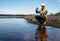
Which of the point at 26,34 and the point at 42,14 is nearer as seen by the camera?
the point at 26,34

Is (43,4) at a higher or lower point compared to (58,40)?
higher

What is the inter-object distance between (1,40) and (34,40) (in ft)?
6.42

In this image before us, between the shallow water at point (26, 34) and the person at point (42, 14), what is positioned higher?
the person at point (42, 14)

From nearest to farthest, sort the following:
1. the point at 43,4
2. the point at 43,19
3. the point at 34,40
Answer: the point at 34,40
the point at 43,4
the point at 43,19

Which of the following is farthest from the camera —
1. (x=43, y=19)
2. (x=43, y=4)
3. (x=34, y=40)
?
(x=43, y=19)

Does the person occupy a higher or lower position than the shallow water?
higher

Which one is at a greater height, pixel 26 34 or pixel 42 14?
pixel 42 14

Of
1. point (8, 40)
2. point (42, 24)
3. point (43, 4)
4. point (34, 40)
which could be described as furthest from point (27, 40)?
point (42, 24)

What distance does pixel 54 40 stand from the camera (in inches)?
446

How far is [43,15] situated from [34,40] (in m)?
9.28

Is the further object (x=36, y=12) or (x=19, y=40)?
(x=36, y=12)

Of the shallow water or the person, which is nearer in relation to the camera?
the shallow water

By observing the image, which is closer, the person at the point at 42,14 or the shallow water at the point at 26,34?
the shallow water at the point at 26,34

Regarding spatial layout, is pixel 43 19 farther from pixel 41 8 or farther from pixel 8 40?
pixel 8 40
